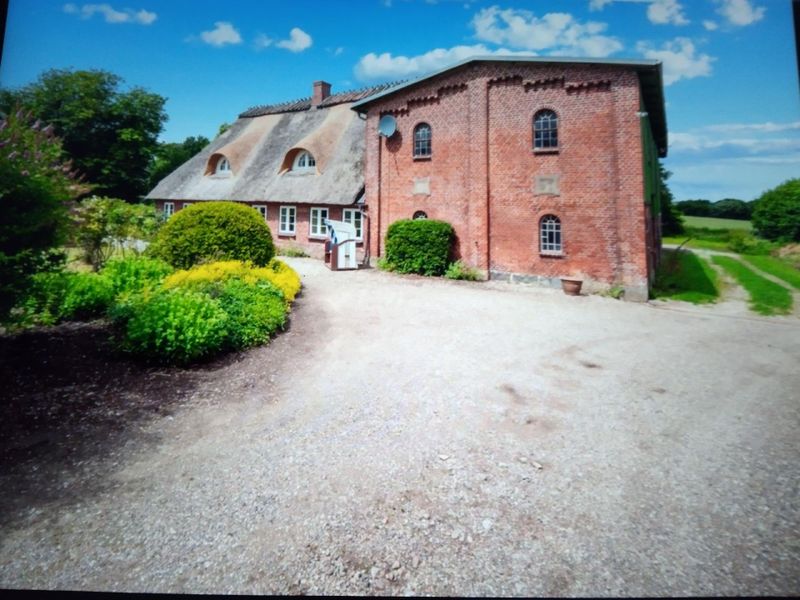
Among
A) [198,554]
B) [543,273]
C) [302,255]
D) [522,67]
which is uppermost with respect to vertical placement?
[522,67]

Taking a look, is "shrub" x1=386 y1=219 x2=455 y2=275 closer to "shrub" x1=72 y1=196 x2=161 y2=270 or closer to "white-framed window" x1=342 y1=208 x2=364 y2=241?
"white-framed window" x1=342 y1=208 x2=364 y2=241

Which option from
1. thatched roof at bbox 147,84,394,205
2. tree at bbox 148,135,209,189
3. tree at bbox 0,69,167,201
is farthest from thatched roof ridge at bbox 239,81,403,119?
tree at bbox 0,69,167,201

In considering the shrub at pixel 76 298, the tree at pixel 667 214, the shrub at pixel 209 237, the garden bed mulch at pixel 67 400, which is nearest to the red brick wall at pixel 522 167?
the shrub at pixel 209 237

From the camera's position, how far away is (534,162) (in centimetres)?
1331

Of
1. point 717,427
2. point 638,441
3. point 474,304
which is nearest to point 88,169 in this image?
point 474,304

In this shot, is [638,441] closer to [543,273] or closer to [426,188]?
[543,273]

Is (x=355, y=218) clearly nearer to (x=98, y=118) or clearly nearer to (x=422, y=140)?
(x=422, y=140)

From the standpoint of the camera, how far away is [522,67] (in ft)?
43.5

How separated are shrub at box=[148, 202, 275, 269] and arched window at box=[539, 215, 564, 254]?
878cm

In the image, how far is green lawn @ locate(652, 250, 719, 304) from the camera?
11465 millimetres

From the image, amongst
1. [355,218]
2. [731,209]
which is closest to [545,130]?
[355,218]

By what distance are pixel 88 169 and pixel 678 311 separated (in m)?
15.1

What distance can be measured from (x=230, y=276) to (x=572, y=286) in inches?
372

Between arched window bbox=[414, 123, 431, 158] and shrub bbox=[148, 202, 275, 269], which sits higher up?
arched window bbox=[414, 123, 431, 158]
